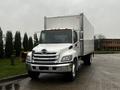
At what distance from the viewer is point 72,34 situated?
1179 centimetres

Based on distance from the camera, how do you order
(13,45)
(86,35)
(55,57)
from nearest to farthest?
(55,57) → (86,35) → (13,45)

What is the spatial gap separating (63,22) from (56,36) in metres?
1.59

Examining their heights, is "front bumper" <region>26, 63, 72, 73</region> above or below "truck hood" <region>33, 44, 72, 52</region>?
below

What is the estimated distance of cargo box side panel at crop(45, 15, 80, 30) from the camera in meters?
13.0

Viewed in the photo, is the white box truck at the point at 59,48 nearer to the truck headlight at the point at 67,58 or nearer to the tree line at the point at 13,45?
the truck headlight at the point at 67,58

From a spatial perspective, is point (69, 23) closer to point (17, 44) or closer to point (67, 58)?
point (67, 58)

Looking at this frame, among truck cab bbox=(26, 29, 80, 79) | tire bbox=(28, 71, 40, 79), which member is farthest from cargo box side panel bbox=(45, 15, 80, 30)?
tire bbox=(28, 71, 40, 79)

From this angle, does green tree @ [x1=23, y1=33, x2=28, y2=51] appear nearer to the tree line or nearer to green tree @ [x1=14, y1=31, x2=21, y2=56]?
the tree line

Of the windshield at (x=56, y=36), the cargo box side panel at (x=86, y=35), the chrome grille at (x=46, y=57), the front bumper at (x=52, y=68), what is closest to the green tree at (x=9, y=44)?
the cargo box side panel at (x=86, y=35)

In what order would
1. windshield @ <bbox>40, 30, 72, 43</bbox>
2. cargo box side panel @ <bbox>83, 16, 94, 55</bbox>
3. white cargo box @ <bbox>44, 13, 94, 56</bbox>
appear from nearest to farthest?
windshield @ <bbox>40, 30, 72, 43</bbox> < white cargo box @ <bbox>44, 13, 94, 56</bbox> < cargo box side panel @ <bbox>83, 16, 94, 55</bbox>

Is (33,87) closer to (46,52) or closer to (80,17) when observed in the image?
(46,52)

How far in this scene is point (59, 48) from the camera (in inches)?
425

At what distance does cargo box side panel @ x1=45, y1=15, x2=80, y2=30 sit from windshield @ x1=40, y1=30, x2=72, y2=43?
983mm

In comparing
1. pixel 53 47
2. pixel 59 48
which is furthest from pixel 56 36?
pixel 59 48
